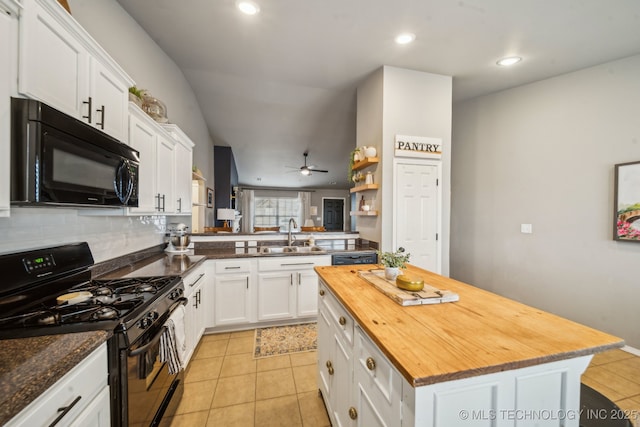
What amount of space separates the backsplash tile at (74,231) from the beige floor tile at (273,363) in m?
1.51

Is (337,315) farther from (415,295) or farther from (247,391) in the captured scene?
(247,391)

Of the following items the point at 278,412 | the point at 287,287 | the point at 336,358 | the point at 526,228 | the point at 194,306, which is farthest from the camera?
the point at 526,228

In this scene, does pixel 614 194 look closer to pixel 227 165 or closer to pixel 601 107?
pixel 601 107

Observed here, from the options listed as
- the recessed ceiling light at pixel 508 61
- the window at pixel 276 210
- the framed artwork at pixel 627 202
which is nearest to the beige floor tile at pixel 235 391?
the framed artwork at pixel 627 202

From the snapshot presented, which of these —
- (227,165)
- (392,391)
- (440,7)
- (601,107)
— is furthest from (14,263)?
(227,165)

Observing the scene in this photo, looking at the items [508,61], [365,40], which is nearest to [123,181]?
[365,40]

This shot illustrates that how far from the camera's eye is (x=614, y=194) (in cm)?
242

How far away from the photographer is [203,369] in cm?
209

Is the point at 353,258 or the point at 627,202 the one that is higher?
the point at 627,202

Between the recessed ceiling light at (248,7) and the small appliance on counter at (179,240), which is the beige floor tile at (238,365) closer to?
the small appliance on counter at (179,240)

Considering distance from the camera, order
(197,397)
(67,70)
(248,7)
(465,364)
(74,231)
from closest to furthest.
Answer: (465,364), (67,70), (74,231), (197,397), (248,7)

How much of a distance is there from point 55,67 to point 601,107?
438 cm

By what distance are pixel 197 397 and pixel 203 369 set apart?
13.0 inches

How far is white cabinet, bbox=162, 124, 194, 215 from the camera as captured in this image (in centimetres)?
238
